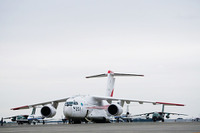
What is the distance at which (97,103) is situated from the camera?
31688 mm

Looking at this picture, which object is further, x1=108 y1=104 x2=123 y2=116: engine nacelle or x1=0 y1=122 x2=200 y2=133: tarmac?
x1=108 y1=104 x2=123 y2=116: engine nacelle

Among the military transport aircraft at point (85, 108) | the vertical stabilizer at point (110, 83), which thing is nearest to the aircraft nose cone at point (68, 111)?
the military transport aircraft at point (85, 108)

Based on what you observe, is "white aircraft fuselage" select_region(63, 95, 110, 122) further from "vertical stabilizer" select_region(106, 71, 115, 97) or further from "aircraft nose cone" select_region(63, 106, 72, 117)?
"vertical stabilizer" select_region(106, 71, 115, 97)

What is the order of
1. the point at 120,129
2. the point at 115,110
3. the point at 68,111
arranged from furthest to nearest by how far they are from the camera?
the point at 115,110
the point at 68,111
the point at 120,129

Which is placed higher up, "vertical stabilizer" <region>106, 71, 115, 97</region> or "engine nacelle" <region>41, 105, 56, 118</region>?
"vertical stabilizer" <region>106, 71, 115, 97</region>

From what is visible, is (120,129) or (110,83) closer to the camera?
(120,129)

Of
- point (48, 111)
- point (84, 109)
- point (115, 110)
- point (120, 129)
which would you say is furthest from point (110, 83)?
point (120, 129)

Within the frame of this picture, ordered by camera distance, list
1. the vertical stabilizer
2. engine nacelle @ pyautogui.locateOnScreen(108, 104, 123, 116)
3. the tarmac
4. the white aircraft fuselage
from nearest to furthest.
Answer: the tarmac < the white aircraft fuselage < engine nacelle @ pyautogui.locateOnScreen(108, 104, 123, 116) < the vertical stabilizer

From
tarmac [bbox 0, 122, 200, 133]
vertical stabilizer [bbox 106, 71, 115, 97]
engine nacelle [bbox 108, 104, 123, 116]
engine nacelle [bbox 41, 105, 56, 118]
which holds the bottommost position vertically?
tarmac [bbox 0, 122, 200, 133]

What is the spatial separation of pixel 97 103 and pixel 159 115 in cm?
2181

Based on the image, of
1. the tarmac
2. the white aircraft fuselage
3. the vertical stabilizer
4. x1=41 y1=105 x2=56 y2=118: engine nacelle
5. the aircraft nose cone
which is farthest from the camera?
the vertical stabilizer

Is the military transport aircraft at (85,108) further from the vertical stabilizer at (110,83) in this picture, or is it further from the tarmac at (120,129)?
the tarmac at (120,129)

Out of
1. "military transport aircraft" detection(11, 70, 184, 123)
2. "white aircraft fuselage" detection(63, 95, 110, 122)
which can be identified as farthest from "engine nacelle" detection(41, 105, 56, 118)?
"white aircraft fuselage" detection(63, 95, 110, 122)

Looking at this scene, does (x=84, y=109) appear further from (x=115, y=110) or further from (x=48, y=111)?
(x=48, y=111)
